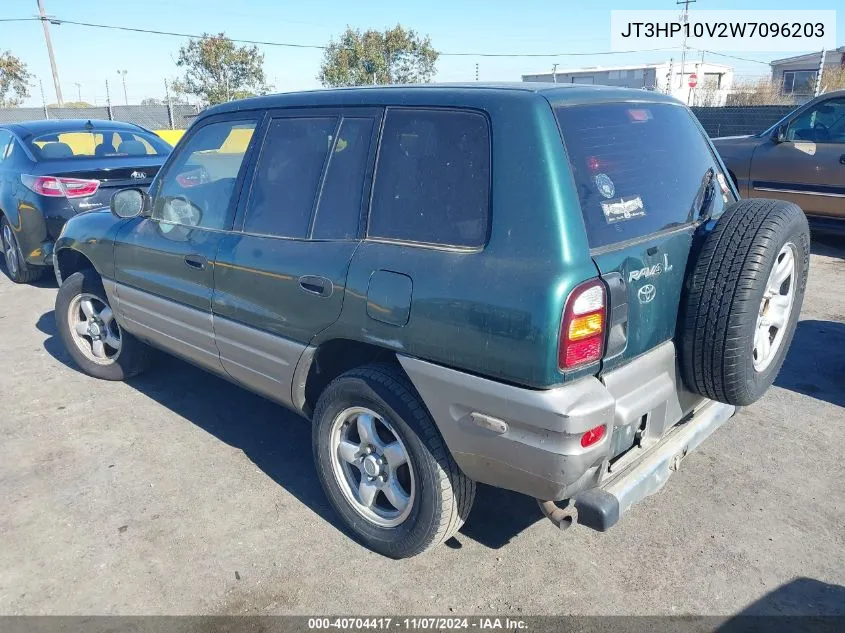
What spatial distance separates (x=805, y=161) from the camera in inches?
299

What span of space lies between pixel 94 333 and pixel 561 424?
3.78 metres

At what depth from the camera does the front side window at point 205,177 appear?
3.45 meters

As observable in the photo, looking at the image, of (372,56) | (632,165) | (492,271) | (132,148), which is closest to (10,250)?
(132,148)

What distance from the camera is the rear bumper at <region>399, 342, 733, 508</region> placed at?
2207 mm

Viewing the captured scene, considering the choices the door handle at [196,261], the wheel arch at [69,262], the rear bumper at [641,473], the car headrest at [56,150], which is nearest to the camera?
the rear bumper at [641,473]

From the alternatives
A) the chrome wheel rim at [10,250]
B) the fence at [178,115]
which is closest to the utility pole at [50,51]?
the fence at [178,115]

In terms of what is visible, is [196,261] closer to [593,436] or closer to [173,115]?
[593,436]

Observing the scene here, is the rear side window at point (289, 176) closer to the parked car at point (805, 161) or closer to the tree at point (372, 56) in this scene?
the parked car at point (805, 161)

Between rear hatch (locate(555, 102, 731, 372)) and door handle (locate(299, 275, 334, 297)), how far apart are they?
1068 mm

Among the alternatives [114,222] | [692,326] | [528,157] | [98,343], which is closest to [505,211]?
[528,157]

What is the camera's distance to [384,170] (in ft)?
8.96

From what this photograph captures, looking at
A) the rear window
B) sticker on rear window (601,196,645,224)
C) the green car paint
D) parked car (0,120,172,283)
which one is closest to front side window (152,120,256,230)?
the green car paint

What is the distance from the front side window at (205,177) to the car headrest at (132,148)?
13.2ft

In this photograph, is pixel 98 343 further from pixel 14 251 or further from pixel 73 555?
pixel 14 251
